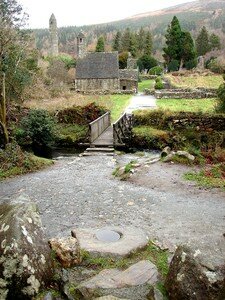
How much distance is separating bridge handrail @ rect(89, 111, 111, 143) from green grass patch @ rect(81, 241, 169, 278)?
14.5 m

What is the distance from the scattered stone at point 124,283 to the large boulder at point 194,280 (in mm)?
444

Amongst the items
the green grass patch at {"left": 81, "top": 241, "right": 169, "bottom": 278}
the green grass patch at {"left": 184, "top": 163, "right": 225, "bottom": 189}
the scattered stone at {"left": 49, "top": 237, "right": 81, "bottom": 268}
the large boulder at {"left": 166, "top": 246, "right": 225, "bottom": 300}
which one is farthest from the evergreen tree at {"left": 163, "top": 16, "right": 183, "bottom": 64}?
the large boulder at {"left": 166, "top": 246, "right": 225, "bottom": 300}

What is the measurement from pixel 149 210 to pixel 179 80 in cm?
4702

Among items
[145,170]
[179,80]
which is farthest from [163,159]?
[179,80]

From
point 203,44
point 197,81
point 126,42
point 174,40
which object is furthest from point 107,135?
point 203,44

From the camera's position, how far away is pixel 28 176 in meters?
14.3

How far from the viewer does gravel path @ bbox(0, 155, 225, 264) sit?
8398mm

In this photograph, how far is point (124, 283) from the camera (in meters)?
5.63

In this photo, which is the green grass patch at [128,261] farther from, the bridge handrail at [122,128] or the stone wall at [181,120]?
the stone wall at [181,120]

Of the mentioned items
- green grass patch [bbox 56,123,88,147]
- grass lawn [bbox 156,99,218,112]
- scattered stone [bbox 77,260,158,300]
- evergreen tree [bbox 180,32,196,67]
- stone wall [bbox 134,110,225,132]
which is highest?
evergreen tree [bbox 180,32,196,67]

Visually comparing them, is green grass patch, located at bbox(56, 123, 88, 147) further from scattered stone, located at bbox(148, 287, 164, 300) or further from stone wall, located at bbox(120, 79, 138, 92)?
stone wall, located at bbox(120, 79, 138, 92)

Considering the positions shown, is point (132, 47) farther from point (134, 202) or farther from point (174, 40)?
point (134, 202)

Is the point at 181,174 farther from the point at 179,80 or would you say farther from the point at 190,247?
the point at 179,80

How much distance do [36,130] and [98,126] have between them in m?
3.73
